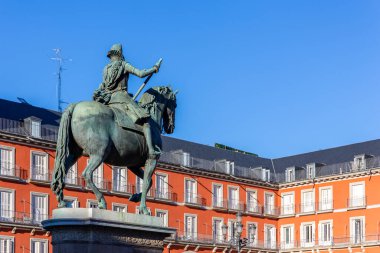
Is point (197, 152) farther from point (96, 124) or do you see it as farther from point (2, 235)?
point (96, 124)

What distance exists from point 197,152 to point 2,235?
24941 millimetres

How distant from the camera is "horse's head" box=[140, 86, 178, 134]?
1561 cm

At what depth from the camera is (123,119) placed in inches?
577

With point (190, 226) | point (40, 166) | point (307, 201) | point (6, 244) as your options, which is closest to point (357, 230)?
point (307, 201)

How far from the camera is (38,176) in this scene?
62.4 metres

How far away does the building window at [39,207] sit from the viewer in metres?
61.9

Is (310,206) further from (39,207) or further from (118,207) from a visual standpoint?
(39,207)

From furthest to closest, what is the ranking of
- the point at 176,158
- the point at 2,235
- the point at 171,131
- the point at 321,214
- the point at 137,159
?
the point at 321,214
the point at 176,158
the point at 2,235
the point at 171,131
the point at 137,159

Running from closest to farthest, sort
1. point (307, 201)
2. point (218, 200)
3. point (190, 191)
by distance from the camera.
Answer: point (190, 191), point (218, 200), point (307, 201)

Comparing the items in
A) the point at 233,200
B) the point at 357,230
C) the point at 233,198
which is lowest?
the point at 357,230

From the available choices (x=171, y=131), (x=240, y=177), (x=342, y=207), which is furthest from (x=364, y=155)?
(x=171, y=131)

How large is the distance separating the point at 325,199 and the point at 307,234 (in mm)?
3934

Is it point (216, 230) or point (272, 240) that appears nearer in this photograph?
point (216, 230)

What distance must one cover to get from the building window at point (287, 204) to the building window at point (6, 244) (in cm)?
3153
